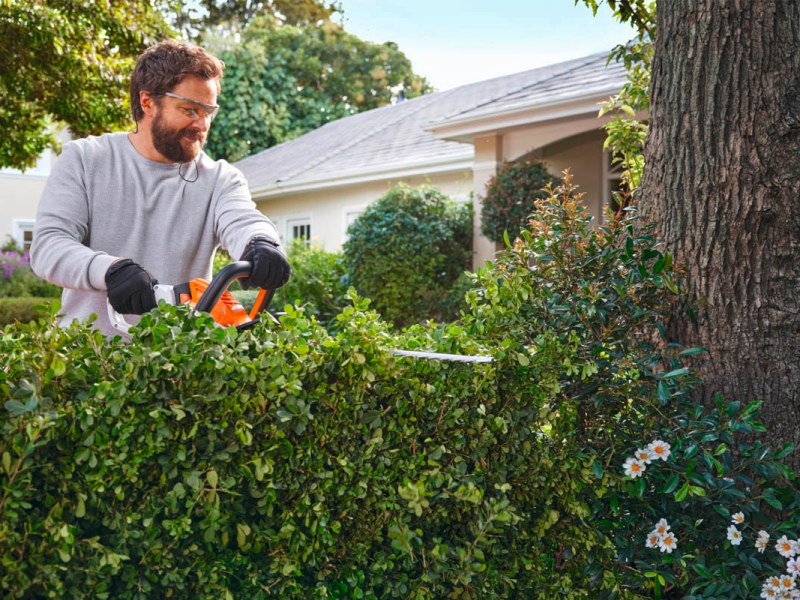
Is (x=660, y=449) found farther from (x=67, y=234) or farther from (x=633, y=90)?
(x=633, y=90)

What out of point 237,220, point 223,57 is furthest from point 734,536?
point 223,57

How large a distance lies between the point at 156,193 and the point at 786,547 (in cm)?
252

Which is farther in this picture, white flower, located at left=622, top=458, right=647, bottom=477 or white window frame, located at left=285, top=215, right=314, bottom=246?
white window frame, located at left=285, top=215, right=314, bottom=246

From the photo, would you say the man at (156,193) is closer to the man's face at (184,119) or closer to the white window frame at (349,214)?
the man's face at (184,119)

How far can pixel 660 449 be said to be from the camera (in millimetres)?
2750

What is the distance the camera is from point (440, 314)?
11375 millimetres

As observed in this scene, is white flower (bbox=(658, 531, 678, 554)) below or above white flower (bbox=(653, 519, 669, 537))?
below

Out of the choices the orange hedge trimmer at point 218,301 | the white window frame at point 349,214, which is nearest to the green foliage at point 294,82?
the white window frame at point 349,214

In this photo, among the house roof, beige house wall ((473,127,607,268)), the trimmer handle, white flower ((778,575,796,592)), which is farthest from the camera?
beige house wall ((473,127,607,268))

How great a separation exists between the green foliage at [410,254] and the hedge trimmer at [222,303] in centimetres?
854

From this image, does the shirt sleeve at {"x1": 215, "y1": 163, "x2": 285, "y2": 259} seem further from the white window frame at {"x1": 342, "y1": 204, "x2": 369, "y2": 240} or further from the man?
the white window frame at {"x1": 342, "y1": 204, "x2": 369, "y2": 240}

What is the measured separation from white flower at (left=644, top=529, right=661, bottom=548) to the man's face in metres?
2.10

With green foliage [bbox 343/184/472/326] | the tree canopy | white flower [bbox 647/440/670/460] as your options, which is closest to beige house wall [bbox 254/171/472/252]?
green foliage [bbox 343/184/472/326]

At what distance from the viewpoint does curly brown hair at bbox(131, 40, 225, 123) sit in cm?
288
